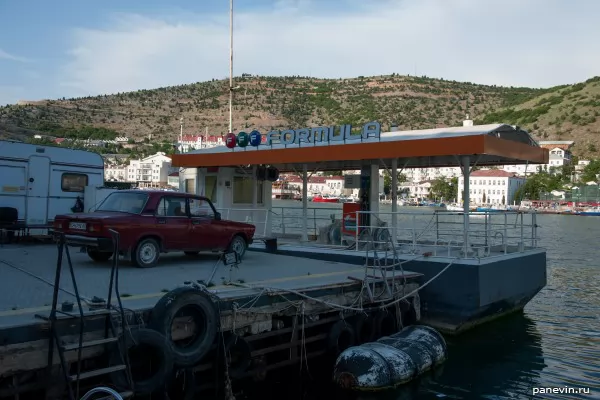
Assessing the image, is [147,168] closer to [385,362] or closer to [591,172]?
[591,172]

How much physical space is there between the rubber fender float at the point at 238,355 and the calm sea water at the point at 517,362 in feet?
3.12

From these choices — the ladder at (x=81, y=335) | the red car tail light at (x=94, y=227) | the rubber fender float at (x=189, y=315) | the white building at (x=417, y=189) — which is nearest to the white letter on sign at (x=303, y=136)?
the red car tail light at (x=94, y=227)

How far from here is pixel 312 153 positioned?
17484 mm

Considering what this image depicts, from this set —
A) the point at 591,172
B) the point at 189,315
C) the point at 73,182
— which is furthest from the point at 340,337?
the point at 591,172

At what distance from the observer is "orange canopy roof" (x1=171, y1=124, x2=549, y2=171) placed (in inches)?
577

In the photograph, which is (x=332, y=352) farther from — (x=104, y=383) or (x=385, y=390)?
(x=104, y=383)

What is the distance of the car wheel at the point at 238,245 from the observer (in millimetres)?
14135

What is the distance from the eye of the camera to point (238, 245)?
14.3m

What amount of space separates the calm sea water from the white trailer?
11.0 metres

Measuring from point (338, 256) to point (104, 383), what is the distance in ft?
30.8

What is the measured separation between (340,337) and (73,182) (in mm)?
11858

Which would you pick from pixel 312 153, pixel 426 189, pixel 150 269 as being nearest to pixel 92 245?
pixel 150 269

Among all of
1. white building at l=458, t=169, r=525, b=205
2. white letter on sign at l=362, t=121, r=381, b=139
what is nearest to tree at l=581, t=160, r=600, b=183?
white building at l=458, t=169, r=525, b=205

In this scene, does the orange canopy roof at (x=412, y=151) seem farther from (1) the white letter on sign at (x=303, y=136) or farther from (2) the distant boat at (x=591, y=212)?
(2) the distant boat at (x=591, y=212)
